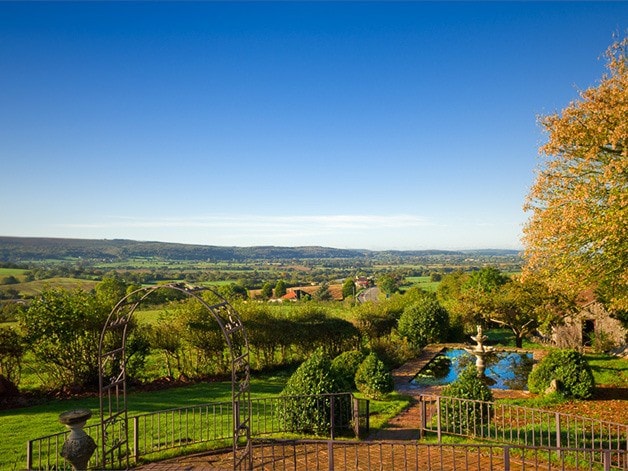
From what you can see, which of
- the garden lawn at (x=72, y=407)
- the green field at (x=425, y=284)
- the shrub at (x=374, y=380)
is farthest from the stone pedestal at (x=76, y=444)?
the green field at (x=425, y=284)

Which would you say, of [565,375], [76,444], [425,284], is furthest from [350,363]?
[425,284]

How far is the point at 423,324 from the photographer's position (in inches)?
957

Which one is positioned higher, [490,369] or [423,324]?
[423,324]

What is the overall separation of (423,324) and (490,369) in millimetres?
5367

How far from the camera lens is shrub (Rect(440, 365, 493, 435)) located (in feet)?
32.1

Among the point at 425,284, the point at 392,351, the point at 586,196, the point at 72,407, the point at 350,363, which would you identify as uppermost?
the point at 586,196

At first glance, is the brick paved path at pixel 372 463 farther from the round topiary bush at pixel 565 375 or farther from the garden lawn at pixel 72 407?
the round topiary bush at pixel 565 375

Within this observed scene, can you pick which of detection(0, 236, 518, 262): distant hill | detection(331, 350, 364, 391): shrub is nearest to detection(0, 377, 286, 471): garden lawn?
detection(331, 350, 364, 391): shrub

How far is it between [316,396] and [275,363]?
10195 millimetres

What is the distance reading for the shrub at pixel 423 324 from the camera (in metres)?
24.3

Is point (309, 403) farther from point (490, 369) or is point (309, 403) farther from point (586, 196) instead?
point (490, 369)

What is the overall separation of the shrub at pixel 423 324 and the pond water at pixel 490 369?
4.29 ft

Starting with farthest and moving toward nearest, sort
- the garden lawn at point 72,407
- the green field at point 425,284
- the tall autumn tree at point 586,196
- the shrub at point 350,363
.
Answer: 1. the green field at point 425,284
2. the shrub at point 350,363
3. the tall autumn tree at point 586,196
4. the garden lawn at point 72,407

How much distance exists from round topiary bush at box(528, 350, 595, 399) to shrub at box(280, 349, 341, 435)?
756 centimetres
